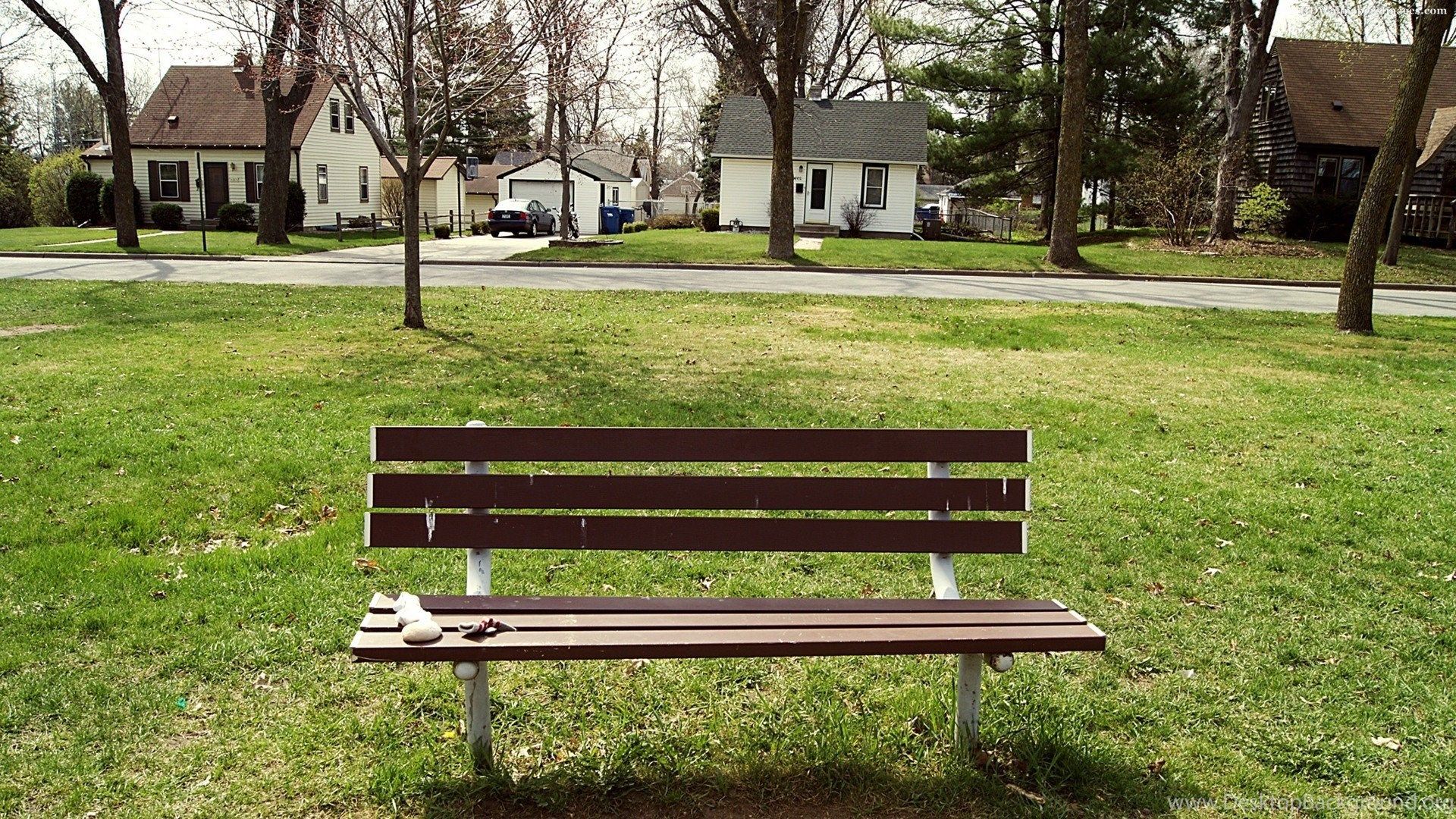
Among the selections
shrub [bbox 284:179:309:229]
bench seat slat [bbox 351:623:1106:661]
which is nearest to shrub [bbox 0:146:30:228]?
shrub [bbox 284:179:309:229]

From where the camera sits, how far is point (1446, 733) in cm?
357

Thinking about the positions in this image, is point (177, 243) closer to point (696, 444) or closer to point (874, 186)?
point (874, 186)

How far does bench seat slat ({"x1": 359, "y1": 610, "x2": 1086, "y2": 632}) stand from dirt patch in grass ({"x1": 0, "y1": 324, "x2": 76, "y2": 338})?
10.0 metres

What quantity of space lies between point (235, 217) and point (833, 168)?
2161 cm

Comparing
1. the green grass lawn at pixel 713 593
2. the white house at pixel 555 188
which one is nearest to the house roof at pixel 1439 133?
the green grass lawn at pixel 713 593

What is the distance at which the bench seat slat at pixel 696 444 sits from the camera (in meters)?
3.52

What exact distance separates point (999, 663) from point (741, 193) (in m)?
38.3

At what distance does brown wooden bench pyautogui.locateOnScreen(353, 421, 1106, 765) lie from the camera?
3357mm

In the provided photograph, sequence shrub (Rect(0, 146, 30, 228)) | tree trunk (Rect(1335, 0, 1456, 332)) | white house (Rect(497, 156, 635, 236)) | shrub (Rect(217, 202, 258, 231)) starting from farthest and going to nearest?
white house (Rect(497, 156, 635, 236)) < shrub (Rect(0, 146, 30, 228)) < shrub (Rect(217, 202, 258, 231)) < tree trunk (Rect(1335, 0, 1456, 332))

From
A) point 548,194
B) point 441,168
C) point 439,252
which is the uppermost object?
point 441,168

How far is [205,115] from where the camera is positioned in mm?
41281

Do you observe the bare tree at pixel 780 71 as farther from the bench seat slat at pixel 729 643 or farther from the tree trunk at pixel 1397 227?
the bench seat slat at pixel 729 643

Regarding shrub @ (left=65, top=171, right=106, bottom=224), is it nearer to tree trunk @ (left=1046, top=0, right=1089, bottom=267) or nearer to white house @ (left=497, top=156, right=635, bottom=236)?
white house @ (left=497, top=156, right=635, bottom=236)

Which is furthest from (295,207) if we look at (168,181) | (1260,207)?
(1260,207)
